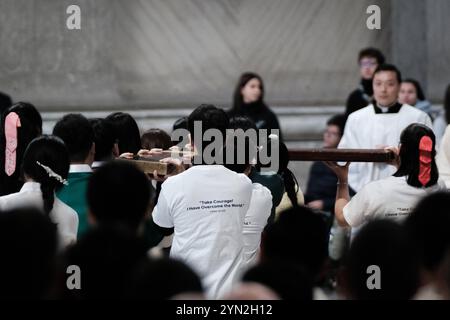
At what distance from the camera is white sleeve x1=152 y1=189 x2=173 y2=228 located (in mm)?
4672

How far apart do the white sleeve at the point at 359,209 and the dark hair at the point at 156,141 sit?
1066 mm

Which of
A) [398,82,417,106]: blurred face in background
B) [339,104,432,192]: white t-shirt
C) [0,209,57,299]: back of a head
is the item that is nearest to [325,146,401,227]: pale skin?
[339,104,432,192]: white t-shirt

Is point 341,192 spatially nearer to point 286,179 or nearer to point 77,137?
point 286,179

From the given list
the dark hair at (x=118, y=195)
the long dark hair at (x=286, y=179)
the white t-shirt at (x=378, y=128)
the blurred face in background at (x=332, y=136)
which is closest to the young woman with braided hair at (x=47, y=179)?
the dark hair at (x=118, y=195)

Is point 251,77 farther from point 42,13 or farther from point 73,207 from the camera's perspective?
point 73,207

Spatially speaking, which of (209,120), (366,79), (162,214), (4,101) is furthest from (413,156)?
(4,101)

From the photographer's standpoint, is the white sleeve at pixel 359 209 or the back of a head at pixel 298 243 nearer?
the back of a head at pixel 298 243

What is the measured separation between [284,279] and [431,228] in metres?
0.68

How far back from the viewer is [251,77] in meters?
8.19

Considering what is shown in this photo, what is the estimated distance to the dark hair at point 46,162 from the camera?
187 inches

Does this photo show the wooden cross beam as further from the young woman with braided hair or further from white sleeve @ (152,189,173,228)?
the young woman with braided hair

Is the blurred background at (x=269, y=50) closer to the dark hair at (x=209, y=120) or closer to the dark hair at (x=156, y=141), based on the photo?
the dark hair at (x=156, y=141)

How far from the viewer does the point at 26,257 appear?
9.43 ft

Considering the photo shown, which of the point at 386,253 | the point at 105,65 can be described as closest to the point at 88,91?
the point at 105,65
